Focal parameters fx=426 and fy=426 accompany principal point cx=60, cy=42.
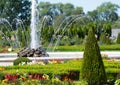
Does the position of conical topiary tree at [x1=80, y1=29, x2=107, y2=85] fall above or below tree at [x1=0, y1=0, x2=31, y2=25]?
below

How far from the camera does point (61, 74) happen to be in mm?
10570

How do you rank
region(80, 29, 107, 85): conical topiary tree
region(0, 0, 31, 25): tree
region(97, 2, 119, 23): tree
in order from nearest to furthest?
region(80, 29, 107, 85): conical topiary tree
region(0, 0, 31, 25): tree
region(97, 2, 119, 23): tree

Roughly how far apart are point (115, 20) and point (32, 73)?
3086 inches

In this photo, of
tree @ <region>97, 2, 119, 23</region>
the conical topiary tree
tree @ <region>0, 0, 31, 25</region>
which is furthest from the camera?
tree @ <region>97, 2, 119, 23</region>

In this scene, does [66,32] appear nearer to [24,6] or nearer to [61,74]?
[24,6]

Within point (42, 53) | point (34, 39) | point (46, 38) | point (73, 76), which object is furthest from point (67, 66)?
point (46, 38)

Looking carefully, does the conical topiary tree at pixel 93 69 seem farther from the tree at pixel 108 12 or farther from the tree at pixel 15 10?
the tree at pixel 108 12

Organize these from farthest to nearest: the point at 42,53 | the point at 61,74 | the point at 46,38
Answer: the point at 46,38
the point at 42,53
the point at 61,74

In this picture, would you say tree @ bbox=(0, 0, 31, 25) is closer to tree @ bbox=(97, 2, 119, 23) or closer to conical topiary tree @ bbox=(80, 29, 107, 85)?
tree @ bbox=(97, 2, 119, 23)

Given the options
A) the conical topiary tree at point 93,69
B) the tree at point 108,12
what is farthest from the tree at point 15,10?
the conical topiary tree at point 93,69

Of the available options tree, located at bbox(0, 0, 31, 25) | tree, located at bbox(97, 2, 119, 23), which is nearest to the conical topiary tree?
tree, located at bbox(0, 0, 31, 25)

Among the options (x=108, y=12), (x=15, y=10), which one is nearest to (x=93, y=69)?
(x=15, y=10)

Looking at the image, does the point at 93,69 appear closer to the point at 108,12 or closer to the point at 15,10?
the point at 15,10

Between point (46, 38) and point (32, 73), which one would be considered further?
point (46, 38)
